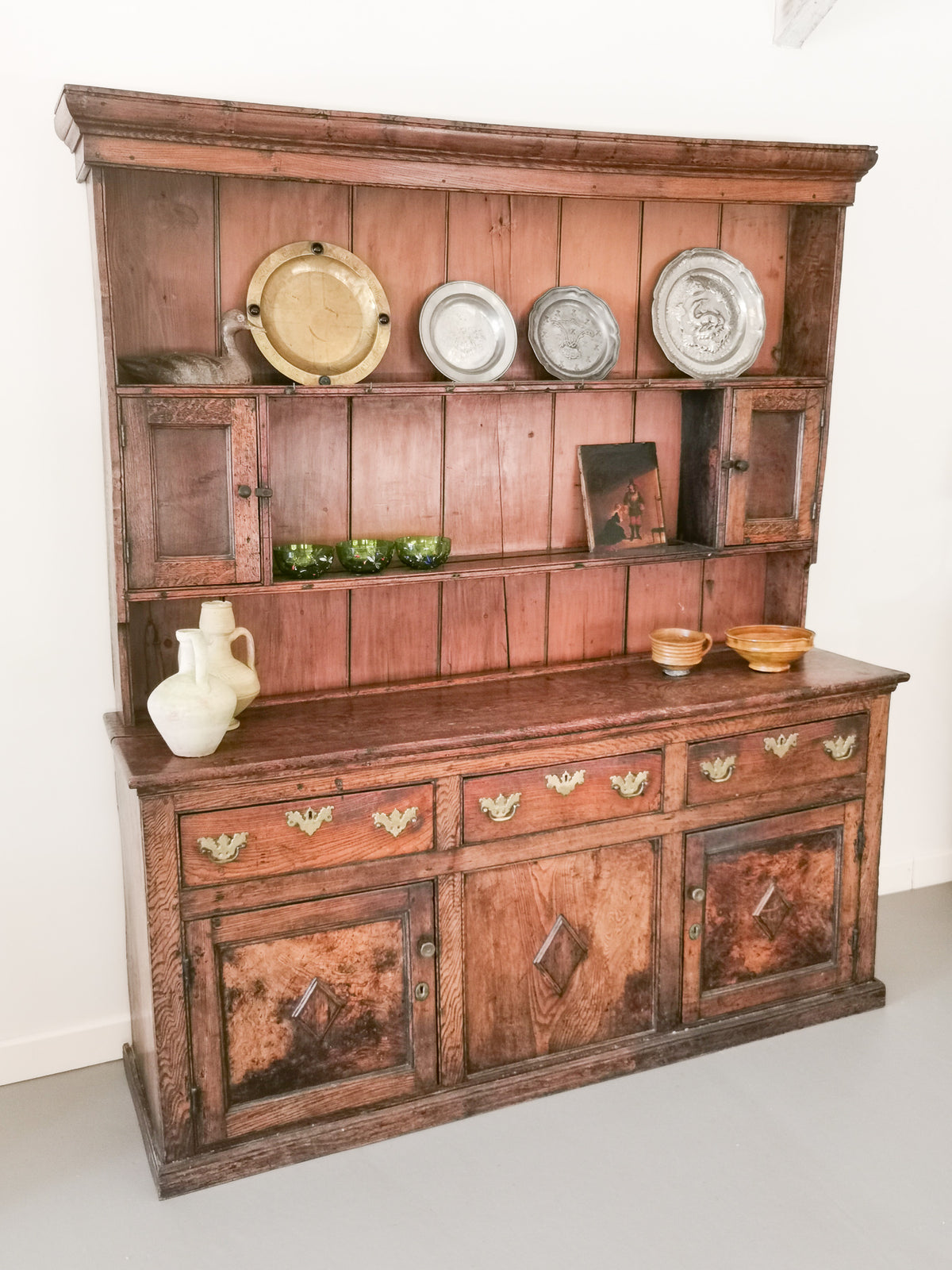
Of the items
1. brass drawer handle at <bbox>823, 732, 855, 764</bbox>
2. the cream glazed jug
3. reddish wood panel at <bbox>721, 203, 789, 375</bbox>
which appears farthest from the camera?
reddish wood panel at <bbox>721, 203, 789, 375</bbox>

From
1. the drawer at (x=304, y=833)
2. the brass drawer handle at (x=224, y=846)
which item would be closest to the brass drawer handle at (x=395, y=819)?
the drawer at (x=304, y=833)

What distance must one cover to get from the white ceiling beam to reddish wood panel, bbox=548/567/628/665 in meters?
1.42

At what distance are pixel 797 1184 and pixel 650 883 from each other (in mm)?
663

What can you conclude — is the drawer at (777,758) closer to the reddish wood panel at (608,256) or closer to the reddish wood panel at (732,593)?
the reddish wood panel at (732,593)

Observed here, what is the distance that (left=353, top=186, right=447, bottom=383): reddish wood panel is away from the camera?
8.00ft

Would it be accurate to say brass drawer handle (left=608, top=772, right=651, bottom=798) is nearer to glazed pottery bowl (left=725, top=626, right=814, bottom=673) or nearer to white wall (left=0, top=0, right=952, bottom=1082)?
glazed pottery bowl (left=725, top=626, right=814, bottom=673)

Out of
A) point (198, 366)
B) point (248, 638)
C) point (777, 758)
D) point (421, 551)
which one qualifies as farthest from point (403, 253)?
point (777, 758)

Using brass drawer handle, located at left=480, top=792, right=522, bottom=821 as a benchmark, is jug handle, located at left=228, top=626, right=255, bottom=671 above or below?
above

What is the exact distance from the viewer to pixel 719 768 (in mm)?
2568

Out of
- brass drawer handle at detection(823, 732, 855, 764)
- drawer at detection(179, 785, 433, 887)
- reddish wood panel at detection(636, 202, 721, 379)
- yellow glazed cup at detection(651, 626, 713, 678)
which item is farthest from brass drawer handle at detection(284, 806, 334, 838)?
reddish wood panel at detection(636, 202, 721, 379)

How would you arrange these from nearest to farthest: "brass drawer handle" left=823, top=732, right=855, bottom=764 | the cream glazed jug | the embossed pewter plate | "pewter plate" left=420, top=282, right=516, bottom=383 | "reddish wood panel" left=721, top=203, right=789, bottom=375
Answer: the cream glazed jug
"pewter plate" left=420, top=282, right=516, bottom=383
the embossed pewter plate
"brass drawer handle" left=823, top=732, right=855, bottom=764
"reddish wood panel" left=721, top=203, right=789, bottom=375

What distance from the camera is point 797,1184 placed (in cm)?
220

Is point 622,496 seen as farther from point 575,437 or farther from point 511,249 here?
point 511,249

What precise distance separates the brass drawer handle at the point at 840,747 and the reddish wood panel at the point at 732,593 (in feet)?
1.46
